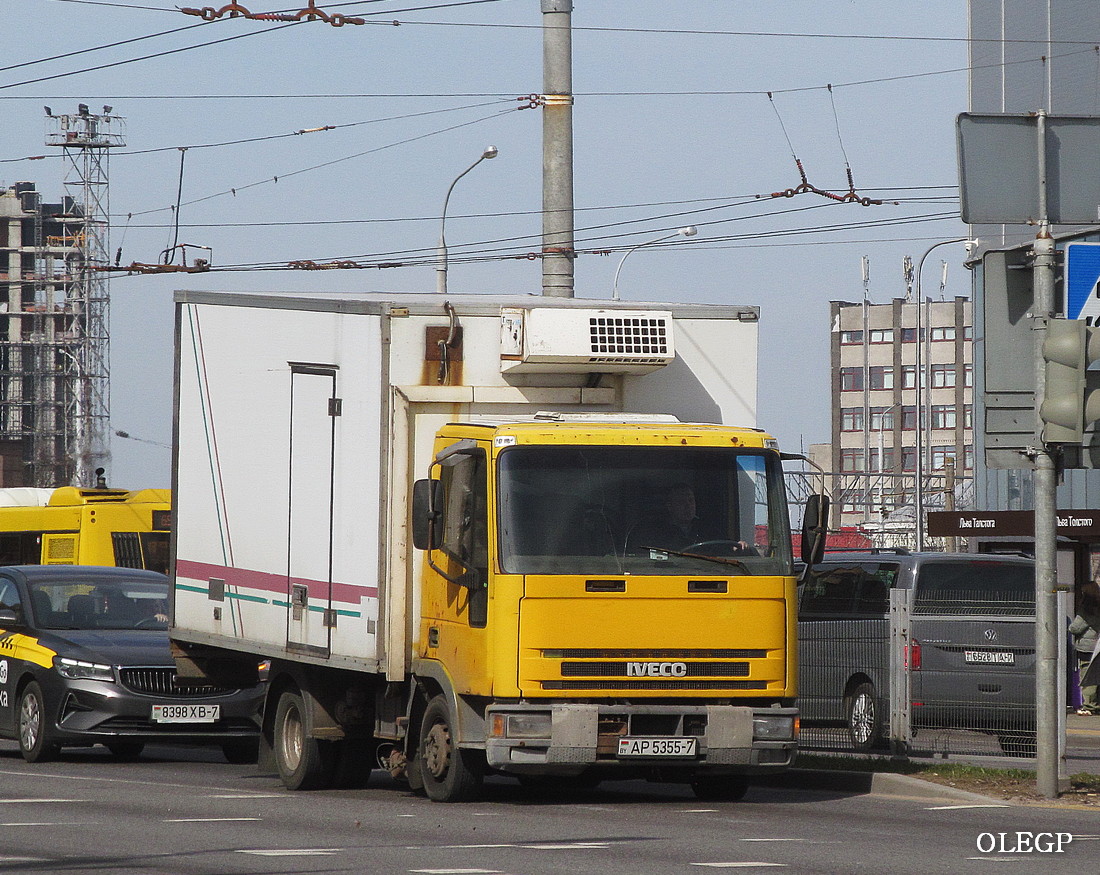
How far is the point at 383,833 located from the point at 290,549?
310 cm

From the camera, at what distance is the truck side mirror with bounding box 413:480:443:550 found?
11555 mm

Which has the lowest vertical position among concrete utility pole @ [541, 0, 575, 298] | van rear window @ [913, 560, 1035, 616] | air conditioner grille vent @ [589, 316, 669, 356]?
van rear window @ [913, 560, 1035, 616]

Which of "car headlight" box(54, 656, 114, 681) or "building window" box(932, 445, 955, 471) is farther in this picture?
"building window" box(932, 445, 955, 471)

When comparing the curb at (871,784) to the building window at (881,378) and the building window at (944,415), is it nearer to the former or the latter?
the building window at (944,415)

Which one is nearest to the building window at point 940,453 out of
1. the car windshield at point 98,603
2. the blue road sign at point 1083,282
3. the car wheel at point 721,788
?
the car windshield at point 98,603

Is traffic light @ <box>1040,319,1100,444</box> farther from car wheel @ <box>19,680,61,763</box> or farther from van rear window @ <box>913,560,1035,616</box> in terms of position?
car wheel @ <box>19,680,61,763</box>

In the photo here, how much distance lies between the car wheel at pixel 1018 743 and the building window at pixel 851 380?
12445 centimetres

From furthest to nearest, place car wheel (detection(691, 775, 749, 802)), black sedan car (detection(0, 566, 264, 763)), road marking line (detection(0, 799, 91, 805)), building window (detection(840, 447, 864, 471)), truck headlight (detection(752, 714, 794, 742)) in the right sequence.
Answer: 1. building window (detection(840, 447, 864, 471))
2. black sedan car (detection(0, 566, 264, 763))
3. car wheel (detection(691, 775, 749, 802))
4. road marking line (detection(0, 799, 91, 805))
5. truck headlight (detection(752, 714, 794, 742))

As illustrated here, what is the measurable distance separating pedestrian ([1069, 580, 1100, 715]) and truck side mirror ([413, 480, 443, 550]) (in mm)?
8659

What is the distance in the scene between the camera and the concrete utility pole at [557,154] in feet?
59.1

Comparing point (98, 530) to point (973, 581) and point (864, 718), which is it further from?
point (864, 718)

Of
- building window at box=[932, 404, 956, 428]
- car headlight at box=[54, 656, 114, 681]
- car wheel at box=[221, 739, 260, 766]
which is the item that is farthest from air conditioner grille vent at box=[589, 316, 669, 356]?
building window at box=[932, 404, 956, 428]

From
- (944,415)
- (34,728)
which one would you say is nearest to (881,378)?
(944,415)

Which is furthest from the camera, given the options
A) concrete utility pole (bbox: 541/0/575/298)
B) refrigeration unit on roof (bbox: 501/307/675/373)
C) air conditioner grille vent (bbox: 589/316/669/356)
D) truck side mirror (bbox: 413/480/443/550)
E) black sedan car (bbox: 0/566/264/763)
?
concrete utility pole (bbox: 541/0/575/298)
